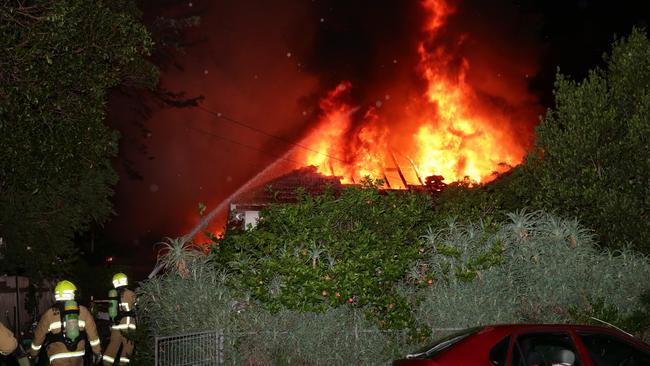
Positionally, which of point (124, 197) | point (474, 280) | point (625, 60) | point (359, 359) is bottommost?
point (359, 359)

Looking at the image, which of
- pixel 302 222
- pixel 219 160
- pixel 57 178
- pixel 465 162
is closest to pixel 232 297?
pixel 302 222

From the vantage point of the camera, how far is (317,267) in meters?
9.88

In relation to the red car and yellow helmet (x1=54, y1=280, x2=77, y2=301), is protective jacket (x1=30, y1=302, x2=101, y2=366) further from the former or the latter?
the red car

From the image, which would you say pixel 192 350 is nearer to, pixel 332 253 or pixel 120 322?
pixel 332 253

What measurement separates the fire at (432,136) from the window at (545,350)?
25716 mm

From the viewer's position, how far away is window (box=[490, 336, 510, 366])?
639 centimetres

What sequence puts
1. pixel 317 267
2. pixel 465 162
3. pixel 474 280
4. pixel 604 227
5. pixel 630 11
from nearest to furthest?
1. pixel 317 267
2. pixel 474 280
3. pixel 604 227
4. pixel 630 11
5. pixel 465 162

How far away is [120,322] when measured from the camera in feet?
37.8

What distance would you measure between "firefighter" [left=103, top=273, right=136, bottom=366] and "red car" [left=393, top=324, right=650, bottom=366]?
609 cm

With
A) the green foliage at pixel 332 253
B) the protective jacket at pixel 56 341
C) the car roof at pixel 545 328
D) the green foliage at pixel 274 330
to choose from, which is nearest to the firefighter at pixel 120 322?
the green foliage at pixel 274 330

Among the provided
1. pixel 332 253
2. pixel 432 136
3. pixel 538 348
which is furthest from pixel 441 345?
pixel 432 136

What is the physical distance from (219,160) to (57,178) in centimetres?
3614

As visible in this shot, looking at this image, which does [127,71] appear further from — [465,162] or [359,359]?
[465,162]

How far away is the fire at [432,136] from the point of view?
112ft
